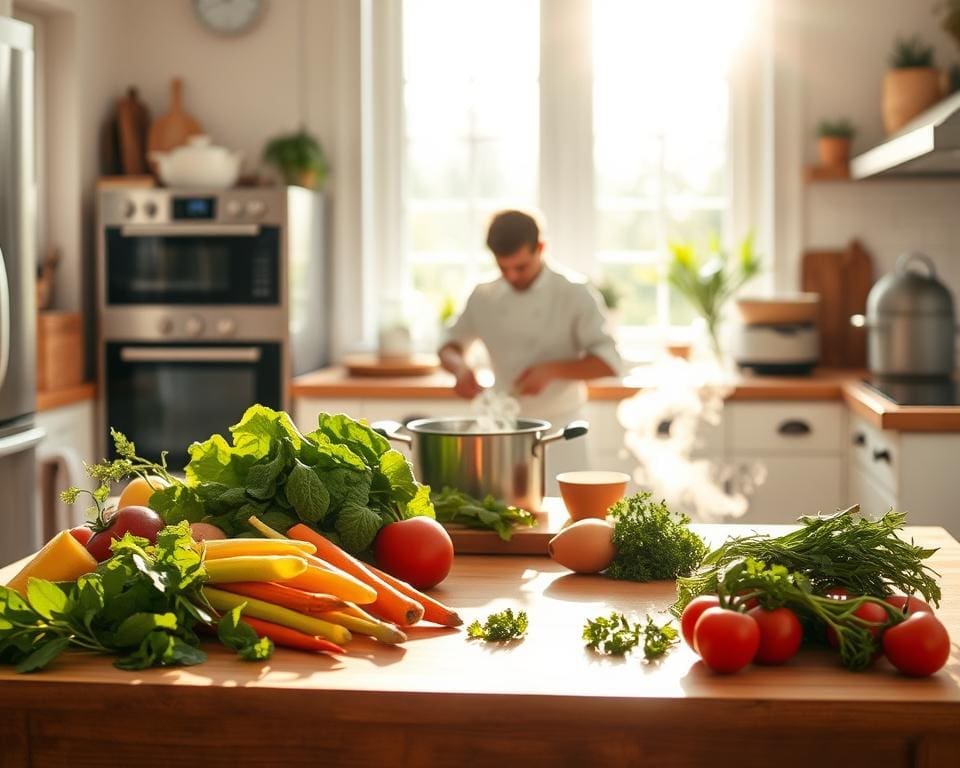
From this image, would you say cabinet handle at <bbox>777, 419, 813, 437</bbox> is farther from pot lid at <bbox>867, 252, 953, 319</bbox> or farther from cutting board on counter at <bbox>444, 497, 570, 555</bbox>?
cutting board on counter at <bbox>444, 497, 570, 555</bbox>

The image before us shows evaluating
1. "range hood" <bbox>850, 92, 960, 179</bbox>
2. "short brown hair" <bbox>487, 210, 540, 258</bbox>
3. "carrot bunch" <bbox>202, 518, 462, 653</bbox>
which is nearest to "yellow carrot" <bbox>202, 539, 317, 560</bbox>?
"carrot bunch" <bbox>202, 518, 462, 653</bbox>

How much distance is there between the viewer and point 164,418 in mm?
4602

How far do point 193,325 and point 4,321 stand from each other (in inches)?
49.2

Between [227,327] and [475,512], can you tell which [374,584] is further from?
[227,327]

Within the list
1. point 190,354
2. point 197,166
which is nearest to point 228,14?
point 197,166

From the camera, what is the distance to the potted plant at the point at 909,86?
4.50 m

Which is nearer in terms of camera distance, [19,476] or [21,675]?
[21,675]

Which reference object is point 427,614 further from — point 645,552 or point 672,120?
point 672,120

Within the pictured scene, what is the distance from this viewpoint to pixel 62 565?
1.64 meters

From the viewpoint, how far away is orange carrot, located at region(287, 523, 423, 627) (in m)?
1.62

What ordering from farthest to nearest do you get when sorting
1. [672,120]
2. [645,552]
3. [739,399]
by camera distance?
[672,120]
[739,399]
[645,552]

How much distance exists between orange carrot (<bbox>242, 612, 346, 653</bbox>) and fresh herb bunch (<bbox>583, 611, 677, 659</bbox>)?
1.00 feet

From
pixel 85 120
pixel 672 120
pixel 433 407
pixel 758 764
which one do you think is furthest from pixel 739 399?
pixel 758 764

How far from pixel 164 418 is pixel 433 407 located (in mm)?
1002
